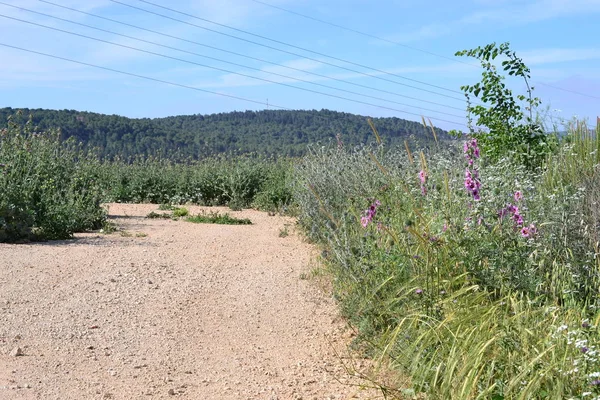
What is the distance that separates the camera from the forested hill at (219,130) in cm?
2632

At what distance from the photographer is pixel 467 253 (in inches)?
172

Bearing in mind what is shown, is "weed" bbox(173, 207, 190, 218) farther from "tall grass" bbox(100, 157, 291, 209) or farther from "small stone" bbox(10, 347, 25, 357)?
"small stone" bbox(10, 347, 25, 357)

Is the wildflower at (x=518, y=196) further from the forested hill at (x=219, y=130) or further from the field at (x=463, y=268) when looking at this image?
the forested hill at (x=219, y=130)

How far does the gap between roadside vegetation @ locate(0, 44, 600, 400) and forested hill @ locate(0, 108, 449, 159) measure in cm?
1208

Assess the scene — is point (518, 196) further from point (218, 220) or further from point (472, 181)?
point (218, 220)

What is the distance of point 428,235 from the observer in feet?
13.6

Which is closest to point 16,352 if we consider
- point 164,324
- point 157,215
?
point 164,324

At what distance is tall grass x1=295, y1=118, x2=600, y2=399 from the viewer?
3145mm

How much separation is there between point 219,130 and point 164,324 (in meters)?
31.7

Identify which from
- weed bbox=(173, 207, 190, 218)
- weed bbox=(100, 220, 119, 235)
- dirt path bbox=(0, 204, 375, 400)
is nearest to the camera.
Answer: dirt path bbox=(0, 204, 375, 400)

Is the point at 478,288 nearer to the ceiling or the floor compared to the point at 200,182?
nearer to the floor

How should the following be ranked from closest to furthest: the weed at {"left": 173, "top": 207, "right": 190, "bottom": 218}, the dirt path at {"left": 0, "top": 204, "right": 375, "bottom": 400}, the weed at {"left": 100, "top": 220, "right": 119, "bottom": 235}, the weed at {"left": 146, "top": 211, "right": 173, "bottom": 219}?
1. the dirt path at {"left": 0, "top": 204, "right": 375, "bottom": 400}
2. the weed at {"left": 100, "top": 220, "right": 119, "bottom": 235}
3. the weed at {"left": 146, "top": 211, "right": 173, "bottom": 219}
4. the weed at {"left": 173, "top": 207, "right": 190, "bottom": 218}

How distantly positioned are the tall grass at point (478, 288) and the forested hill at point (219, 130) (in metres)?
15.9

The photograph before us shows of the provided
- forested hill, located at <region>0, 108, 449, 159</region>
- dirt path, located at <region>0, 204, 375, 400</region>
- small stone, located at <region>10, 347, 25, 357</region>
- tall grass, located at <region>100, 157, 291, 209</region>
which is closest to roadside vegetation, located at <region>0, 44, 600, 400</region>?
dirt path, located at <region>0, 204, 375, 400</region>
